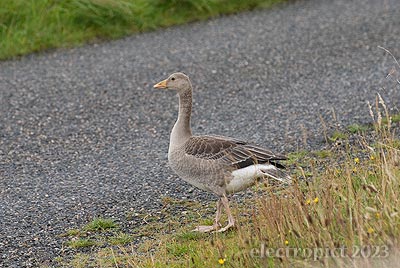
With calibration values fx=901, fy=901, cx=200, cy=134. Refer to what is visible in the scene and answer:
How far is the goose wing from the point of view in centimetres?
748

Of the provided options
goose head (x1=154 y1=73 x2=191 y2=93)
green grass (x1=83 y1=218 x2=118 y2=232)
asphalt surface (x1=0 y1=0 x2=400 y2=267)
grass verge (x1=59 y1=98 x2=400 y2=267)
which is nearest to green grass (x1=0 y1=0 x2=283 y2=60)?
asphalt surface (x1=0 y1=0 x2=400 y2=267)

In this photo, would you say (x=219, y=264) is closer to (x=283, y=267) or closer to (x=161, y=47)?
(x=283, y=267)

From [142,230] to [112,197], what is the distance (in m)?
0.95

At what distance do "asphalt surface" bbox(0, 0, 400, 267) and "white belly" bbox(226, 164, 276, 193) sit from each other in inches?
28.6

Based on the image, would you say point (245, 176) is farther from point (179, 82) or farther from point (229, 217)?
point (179, 82)

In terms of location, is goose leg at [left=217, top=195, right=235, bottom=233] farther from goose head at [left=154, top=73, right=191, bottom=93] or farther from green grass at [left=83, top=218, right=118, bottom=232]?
goose head at [left=154, top=73, right=191, bottom=93]

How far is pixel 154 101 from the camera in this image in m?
11.5

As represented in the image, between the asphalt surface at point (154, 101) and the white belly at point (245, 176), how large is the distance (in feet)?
Result: 2.38

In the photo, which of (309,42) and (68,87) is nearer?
(68,87)

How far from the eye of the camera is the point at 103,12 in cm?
1363

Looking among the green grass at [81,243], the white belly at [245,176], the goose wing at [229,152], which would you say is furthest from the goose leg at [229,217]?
the green grass at [81,243]

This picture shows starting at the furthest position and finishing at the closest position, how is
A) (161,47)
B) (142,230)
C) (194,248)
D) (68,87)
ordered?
(161,47), (68,87), (142,230), (194,248)

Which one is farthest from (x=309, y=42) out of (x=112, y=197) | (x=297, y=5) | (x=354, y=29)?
(x=112, y=197)

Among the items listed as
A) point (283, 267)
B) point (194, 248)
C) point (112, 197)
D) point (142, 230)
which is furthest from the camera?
point (112, 197)
